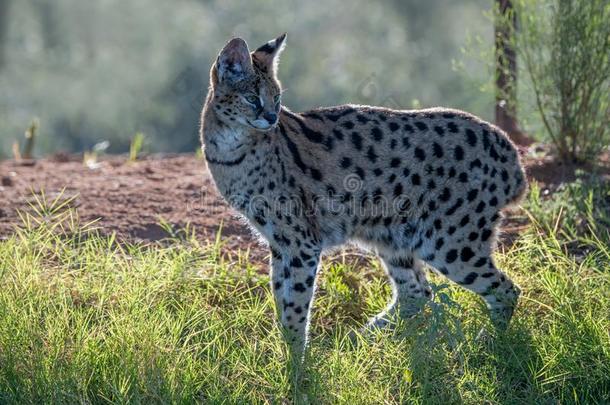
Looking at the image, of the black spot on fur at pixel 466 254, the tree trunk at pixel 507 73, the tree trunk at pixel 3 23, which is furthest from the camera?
the tree trunk at pixel 3 23

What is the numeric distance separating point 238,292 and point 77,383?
143 centimetres

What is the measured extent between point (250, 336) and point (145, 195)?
222 centimetres

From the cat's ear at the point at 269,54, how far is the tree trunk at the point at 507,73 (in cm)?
248

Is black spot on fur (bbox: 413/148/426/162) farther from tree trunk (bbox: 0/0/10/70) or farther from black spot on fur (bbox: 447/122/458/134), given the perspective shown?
tree trunk (bbox: 0/0/10/70)

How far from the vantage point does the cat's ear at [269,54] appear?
5.72 m

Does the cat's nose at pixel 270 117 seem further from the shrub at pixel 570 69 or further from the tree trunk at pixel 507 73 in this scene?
the shrub at pixel 570 69

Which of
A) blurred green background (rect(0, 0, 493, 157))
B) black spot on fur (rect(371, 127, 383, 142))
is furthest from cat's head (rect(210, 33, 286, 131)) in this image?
blurred green background (rect(0, 0, 493, 157))

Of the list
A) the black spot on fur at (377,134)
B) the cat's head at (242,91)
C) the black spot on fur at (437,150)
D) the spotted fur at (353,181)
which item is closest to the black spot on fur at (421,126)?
the spotted fur at (353,181)

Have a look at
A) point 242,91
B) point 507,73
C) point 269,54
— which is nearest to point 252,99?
point 242,91

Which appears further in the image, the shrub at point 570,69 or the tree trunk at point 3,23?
the tree trunk at point 3,23

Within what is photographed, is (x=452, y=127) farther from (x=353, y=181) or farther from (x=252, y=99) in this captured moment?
(x=252, y=99)

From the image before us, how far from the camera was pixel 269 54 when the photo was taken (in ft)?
19.0

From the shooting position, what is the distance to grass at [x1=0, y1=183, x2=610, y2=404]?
196 inches

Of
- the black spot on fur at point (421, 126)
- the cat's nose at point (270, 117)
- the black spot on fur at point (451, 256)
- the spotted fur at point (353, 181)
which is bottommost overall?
the black spot on fur at point (451, 256)
